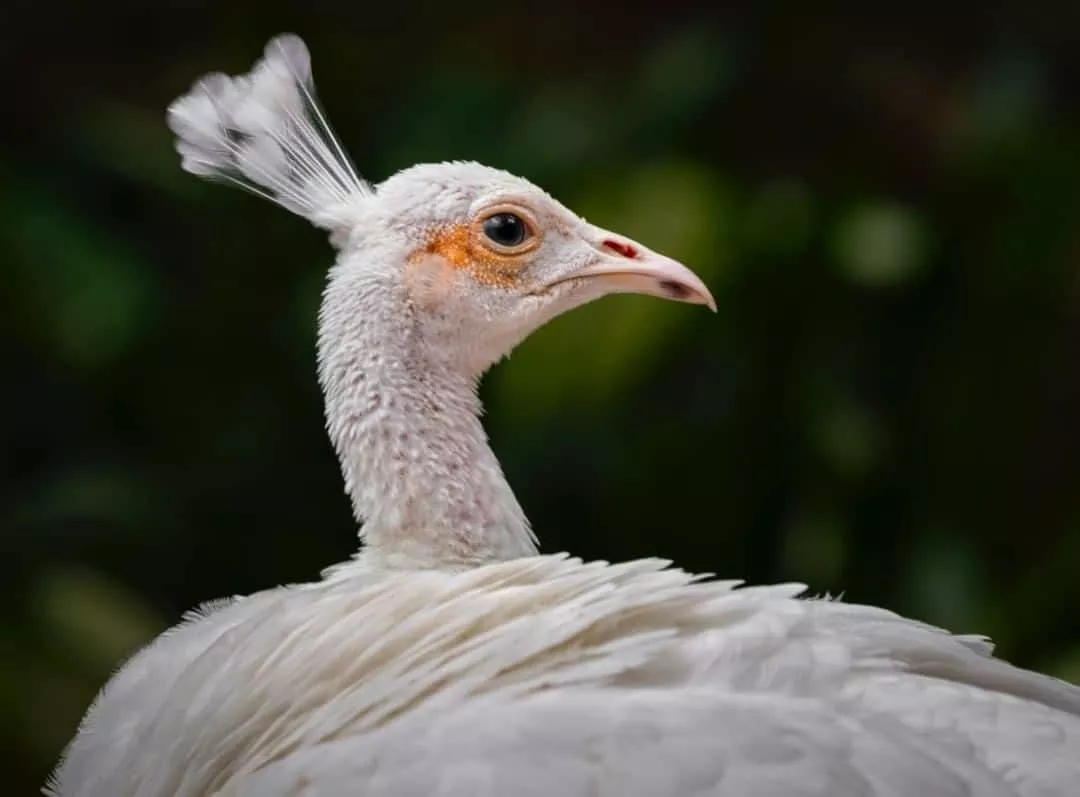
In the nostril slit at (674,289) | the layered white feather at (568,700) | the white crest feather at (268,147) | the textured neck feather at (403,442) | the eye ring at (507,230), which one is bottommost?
the layered white feather at (568,700)

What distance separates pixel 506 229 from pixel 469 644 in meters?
0.45

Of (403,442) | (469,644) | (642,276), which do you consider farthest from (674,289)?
(469,644)

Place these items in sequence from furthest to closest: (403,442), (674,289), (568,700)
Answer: (674,289) → (403,442) → (568,700)

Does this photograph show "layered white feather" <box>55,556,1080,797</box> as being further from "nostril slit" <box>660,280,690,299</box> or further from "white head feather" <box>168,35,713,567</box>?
"nostril slit" <box>660,280,690,299</box>

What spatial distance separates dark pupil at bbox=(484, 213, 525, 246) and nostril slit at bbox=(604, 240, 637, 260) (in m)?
0.09

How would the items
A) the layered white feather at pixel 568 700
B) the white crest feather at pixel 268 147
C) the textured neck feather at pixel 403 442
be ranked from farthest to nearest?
the white crest feather at pixel 268 147, the textured neck feather at pixel 403 442, the layered white feather at pixel 568 700

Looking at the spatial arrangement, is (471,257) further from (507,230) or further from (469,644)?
(469,644)

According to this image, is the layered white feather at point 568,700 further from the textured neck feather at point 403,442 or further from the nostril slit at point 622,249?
the nostril slit at point 622,249

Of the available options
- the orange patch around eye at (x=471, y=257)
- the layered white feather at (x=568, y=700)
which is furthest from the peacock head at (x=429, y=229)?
the layered white feather at (x=568, y=700)

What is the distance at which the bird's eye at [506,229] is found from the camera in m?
1.41

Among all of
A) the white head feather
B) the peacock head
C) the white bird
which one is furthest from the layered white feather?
the peacock head

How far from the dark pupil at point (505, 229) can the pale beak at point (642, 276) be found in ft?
0.18

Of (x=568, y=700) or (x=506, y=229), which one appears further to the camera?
(x=506, y=229)

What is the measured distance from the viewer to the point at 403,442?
1332 millimetres
